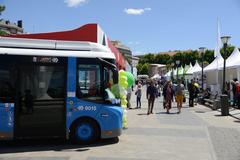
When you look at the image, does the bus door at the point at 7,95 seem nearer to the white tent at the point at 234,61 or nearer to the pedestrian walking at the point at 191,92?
the pedestrian walking at the point at 191,92

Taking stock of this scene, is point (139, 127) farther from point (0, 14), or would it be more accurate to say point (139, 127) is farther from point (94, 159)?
point (0, 14)

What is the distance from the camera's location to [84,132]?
11.3 metres

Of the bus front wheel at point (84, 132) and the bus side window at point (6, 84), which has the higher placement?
the bus side window at point (6, 84)

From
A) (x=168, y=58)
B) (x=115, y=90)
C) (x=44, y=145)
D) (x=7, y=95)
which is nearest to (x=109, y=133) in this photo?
(x=115, y=90)

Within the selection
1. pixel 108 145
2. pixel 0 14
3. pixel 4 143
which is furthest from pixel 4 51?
pixel 0 14

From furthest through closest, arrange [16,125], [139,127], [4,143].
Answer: [139,127] < [4,143] < [16,125]

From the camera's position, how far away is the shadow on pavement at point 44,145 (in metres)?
10.5

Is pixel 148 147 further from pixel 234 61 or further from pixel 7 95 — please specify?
pixel 234 61

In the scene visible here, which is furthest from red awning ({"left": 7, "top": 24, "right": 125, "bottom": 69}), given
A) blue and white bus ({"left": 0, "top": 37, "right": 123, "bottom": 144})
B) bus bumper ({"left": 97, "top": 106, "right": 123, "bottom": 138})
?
bus bumper ({"left": 97, "top": 106, "right": 123, "bottom": 138})

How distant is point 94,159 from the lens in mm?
9172

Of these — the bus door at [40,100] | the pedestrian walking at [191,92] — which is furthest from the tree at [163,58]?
the bus door at [40,100]

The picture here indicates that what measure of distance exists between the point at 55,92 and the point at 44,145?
1.50 m

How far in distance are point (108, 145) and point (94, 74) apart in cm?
196

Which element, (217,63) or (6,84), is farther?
(217,63)
